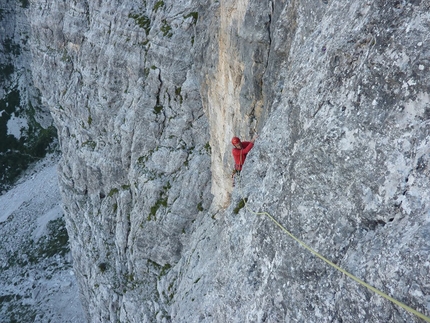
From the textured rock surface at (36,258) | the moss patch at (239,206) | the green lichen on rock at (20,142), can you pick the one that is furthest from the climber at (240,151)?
the green lichen on rock at (20,142)

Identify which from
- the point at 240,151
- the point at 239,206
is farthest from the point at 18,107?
the point at 239,206

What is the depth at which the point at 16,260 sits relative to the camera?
148 feet

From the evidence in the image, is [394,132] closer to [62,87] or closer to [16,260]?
[62,87]

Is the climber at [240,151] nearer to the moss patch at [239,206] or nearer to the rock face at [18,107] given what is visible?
the moss patch at [239,206]

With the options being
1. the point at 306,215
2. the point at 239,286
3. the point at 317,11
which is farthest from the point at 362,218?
the point at 317,11

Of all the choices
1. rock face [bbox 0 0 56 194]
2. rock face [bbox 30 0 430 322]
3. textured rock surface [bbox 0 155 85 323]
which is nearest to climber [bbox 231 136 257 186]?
rock face [bbox 30 0 430 322]

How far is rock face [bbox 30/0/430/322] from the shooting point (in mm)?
5902

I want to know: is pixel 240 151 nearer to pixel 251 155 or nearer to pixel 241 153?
pixel 241 153

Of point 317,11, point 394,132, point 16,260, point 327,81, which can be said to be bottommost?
point 16,260

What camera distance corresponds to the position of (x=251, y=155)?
37.8 ft

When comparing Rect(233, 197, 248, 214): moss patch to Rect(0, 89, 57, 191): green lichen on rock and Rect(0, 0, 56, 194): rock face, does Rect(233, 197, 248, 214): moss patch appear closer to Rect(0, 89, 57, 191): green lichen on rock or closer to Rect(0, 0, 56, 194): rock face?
Rect(0, 89, 57, 191): green lichen on rock

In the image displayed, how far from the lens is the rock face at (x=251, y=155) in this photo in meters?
5.90

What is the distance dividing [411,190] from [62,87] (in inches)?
1288

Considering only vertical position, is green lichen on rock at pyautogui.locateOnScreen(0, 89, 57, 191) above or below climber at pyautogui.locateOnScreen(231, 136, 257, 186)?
below
